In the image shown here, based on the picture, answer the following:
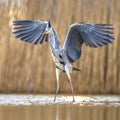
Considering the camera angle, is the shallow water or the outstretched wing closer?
the shallow water

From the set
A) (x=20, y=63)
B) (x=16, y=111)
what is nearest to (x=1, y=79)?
(x=20, y=63)

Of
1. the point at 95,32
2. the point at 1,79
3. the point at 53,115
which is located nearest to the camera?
the point at 53,115

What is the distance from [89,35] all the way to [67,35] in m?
0.31

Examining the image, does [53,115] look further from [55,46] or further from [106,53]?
[106,53]

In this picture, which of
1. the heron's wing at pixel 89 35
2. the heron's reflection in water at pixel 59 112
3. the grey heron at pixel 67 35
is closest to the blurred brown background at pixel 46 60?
the grey heron at pixel 67 35

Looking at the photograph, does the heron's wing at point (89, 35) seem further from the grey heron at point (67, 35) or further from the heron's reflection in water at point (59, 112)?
the heron's reflection in water at point (59, 112)

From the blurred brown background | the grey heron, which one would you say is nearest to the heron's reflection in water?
the grey heron

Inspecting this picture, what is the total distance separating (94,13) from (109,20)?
0.23 m

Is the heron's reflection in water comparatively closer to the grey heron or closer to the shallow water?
the shallow water

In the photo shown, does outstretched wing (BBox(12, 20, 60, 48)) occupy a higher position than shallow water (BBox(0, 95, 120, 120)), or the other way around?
outstretched wing (BBox(12, 20, 60, 48))

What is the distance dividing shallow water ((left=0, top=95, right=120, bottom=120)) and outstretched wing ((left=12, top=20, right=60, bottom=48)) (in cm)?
73

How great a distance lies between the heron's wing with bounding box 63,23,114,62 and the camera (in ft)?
30.2

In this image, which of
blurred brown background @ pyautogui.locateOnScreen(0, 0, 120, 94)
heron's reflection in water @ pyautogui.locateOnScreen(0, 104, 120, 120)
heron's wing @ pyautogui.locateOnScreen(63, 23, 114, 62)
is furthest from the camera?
blurred brown background @ pyautogui.locateOnScreen(0, 0, 120, 94)

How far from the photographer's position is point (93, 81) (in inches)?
440
